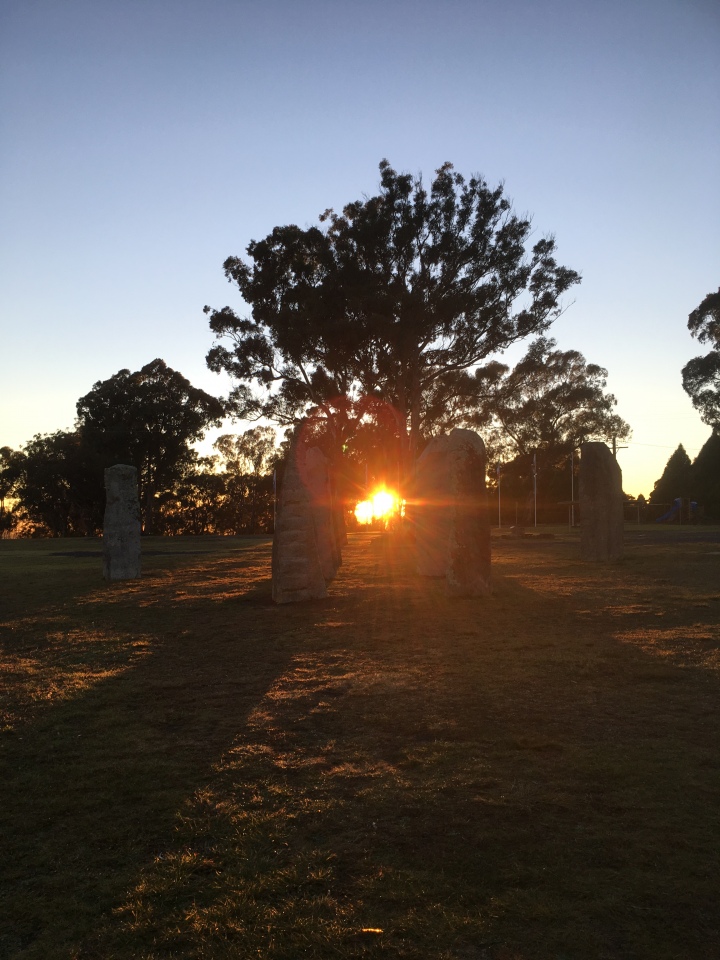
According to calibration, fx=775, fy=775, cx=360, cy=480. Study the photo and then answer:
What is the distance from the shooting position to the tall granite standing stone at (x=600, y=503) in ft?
57.8

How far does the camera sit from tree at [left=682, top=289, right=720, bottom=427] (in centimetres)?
3984

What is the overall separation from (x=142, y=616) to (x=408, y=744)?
7.03 meters

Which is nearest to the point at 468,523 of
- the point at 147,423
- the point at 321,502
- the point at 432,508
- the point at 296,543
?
the point at 296,543

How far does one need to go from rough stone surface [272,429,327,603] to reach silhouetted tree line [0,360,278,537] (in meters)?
26.5

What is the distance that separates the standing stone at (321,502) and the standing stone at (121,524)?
4117 millimetres

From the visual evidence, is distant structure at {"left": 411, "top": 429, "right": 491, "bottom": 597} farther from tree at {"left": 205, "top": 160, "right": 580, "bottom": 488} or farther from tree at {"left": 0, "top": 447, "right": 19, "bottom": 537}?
tree at {"left": 0, "top": 447, "right": 19, "bottom": 537}

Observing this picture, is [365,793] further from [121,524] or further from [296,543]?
[121,524]

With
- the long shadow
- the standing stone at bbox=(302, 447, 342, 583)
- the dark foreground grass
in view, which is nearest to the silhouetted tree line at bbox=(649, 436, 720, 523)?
the standing stone at bbox=(302, 447, 342, 583)

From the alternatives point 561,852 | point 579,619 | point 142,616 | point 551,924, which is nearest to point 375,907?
point 551,924

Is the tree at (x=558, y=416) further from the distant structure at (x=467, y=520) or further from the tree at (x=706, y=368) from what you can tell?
the distant structure at (x=467, y=520)

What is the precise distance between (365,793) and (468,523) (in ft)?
26.3

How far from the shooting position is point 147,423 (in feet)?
140

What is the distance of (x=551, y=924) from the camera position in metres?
2.97

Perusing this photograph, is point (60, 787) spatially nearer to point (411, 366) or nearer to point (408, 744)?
point (408, 744)
